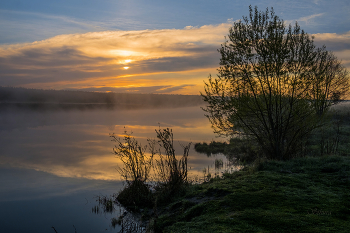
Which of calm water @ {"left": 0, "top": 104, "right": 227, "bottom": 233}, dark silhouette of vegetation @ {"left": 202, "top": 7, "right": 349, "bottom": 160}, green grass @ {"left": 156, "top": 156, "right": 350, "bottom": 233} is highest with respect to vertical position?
dark silhouette of vegetation @ {"left": 202, "top": 7, "right": 349, "bottom": 160}

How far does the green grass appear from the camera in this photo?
5.62m

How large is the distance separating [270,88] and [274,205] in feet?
25.8

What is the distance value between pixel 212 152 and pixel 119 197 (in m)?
14.8

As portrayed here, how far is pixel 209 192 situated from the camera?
902cm

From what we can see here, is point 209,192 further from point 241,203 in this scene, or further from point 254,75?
point 254,75

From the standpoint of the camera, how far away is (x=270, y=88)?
1316 centimetres

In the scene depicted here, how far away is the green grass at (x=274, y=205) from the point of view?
5.62 metres

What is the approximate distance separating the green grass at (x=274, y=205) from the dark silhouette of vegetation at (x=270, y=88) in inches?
134

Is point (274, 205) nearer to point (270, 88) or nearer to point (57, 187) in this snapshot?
point (270, 88)

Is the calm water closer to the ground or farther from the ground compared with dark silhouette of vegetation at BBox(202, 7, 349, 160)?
closer to the ground

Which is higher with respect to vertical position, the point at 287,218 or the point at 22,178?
the point at 287,218

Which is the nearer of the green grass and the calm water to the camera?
the green grass

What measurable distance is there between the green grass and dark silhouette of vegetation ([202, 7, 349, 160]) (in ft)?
11.2

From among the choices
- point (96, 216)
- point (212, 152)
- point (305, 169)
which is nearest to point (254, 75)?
point (305, 169)
